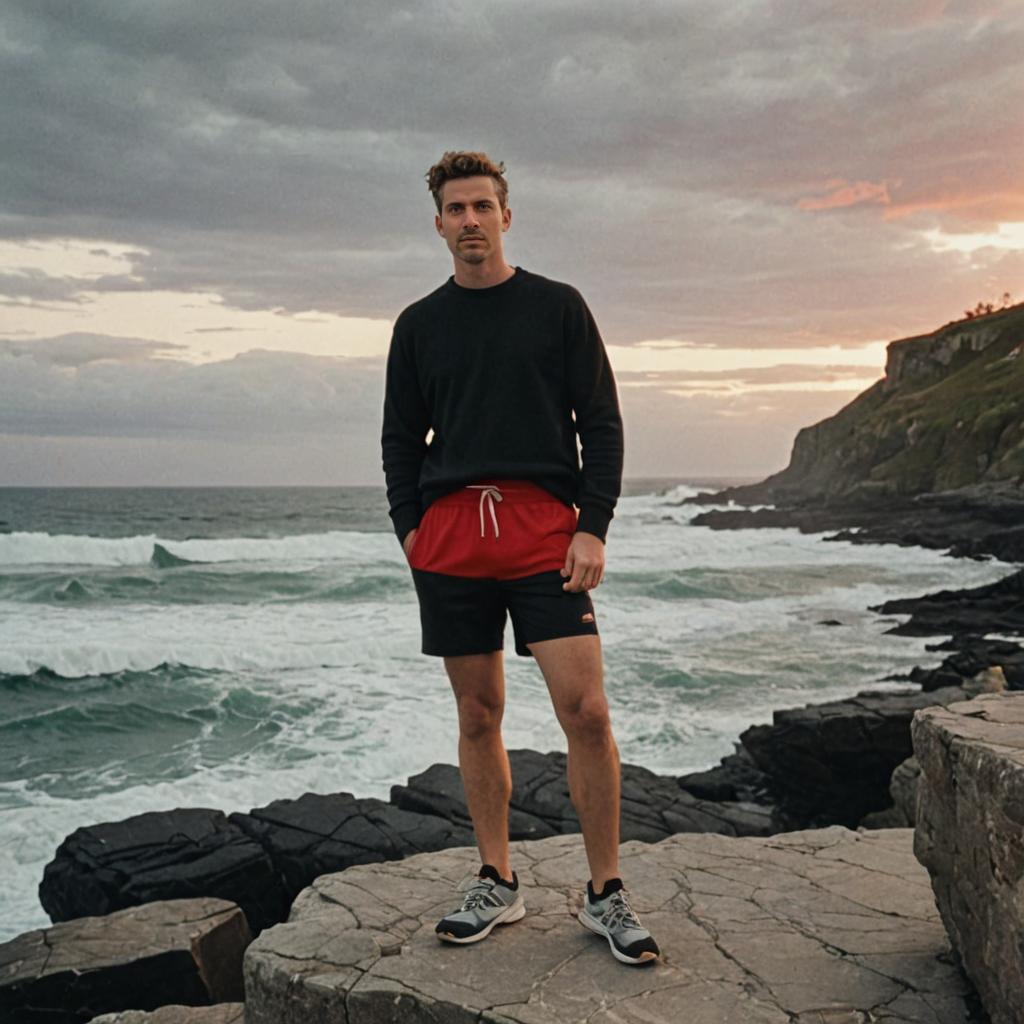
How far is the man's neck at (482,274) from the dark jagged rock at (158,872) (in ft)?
16.4

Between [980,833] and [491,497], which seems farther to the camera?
[491,497]

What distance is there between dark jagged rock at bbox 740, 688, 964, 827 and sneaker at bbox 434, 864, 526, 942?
19.3 feet

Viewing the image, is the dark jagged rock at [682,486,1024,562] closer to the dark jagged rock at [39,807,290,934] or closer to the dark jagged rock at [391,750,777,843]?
the dark jagged rock at [391,750,777,843]

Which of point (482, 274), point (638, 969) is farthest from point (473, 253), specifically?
point (638, 969)

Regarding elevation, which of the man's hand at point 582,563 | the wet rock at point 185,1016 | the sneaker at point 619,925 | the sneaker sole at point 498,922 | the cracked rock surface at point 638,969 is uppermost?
the man's hand at point 582,563

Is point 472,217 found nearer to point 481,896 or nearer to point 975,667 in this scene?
point 481,896

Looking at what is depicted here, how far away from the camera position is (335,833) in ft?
24.2

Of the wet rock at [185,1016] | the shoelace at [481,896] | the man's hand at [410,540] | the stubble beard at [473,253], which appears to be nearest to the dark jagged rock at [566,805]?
the wet rock at [185,1016]

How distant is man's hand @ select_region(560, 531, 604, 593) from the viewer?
3369 millimetres

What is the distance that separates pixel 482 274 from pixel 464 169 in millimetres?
350

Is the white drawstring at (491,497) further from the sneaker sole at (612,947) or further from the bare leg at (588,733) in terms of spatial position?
the sneaker sole at (612,947)

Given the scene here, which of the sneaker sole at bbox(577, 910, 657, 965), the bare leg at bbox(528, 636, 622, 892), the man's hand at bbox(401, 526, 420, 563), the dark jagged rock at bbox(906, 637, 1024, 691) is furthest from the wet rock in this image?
the dark jagged rock at bbox(906, 637, 1024, 691)

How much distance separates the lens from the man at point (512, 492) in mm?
3393

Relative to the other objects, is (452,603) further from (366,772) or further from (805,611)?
(805,611)
